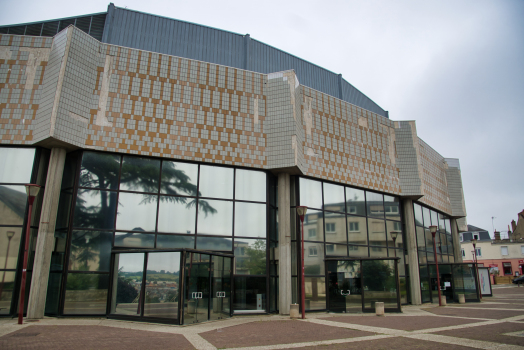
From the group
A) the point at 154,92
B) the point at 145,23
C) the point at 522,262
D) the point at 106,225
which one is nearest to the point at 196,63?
the point at 154,92

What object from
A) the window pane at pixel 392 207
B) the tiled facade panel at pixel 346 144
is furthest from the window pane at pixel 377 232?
the tiled facade panel at pixel 346 144

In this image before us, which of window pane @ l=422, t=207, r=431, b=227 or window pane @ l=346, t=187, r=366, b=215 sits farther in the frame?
window pane @ l=422, t=207, r=431, b=227

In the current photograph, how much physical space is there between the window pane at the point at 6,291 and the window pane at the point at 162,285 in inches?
241

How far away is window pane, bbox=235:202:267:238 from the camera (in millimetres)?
20094

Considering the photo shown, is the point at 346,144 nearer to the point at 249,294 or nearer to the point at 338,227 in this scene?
the point at 338,227

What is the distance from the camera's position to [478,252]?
235 ft

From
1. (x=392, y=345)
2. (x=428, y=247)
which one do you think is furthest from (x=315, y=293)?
(x=428, y=247)

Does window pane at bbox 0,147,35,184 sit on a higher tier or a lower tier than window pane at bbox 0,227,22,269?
higher

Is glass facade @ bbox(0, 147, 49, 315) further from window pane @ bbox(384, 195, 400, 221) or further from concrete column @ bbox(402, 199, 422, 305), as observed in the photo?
concrete column @ bbox(402, 199, 422, 305)

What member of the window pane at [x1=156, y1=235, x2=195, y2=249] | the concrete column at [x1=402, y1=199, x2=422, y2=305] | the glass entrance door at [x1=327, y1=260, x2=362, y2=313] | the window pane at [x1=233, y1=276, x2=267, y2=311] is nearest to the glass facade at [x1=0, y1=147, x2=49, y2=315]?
the window pane at [x1=156, y1=235, x2=195, y2=249]

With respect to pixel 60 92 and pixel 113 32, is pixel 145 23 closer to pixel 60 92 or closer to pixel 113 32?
pixel 113 32

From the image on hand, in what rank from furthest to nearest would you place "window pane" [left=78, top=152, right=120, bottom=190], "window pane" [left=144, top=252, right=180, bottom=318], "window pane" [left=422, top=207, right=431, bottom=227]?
"window pane" [left=422, top=207, right=431, bottom=227], "window pane" [left=78, top=152, right=120, bottom=190], "window pane" [left=144, top=252, right=180, bottom=318]

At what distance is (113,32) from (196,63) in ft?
19.9

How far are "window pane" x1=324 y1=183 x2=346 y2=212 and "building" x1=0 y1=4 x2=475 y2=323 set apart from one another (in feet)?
0.37
